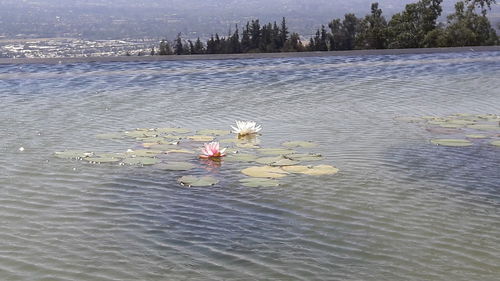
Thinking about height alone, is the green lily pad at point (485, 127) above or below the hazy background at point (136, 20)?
below

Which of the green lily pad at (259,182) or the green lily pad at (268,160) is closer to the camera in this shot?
the green lily pad at (259,182)

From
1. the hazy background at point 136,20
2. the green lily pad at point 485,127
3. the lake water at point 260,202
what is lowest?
the lake water at point 260,202

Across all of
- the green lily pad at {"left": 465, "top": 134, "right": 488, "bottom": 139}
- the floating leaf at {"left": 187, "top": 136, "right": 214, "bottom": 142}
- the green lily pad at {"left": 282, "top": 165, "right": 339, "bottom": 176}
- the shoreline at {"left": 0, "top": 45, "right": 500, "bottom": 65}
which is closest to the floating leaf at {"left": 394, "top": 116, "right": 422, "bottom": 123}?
the green lily pad at {"left": 465, "top": 134, "right": 488, "bottom": 139}

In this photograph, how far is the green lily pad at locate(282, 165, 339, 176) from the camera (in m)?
5.12

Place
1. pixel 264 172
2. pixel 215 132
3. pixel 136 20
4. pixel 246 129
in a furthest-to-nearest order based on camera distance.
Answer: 1. pixel 136 20
2. pixel 215 132
3. pixel 246 129
4. pixel 264 172

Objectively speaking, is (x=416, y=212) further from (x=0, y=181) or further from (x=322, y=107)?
(x=322, y=107)

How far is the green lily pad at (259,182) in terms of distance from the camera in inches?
189

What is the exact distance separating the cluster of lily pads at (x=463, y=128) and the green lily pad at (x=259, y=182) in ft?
5.76

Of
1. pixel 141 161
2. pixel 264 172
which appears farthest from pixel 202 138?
pixel 264 172

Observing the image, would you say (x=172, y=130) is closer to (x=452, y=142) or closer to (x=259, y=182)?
(x=259, y=182)

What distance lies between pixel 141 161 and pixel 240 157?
715 millimetres

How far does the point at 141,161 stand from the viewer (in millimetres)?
5484

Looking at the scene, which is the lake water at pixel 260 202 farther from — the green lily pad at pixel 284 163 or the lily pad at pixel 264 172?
the green lily pad at pixel 284 163

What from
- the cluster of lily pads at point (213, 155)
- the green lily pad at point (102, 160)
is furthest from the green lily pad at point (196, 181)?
the green lily pad at point (102, 160)
